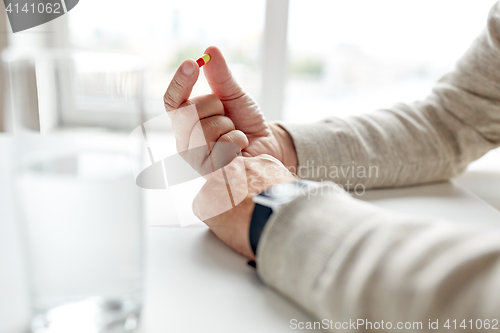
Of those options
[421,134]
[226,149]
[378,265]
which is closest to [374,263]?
[378,265]

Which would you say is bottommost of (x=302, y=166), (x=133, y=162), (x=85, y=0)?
(x=302, y=166)

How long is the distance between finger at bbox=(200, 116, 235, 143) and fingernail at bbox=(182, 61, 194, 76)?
7 cm

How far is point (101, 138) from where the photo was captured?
0.72 feet

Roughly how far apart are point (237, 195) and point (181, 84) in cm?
16

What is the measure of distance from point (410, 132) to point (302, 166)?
0.21m

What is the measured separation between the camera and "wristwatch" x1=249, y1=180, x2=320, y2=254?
13.6 inches

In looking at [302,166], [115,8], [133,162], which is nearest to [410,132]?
[302,166]

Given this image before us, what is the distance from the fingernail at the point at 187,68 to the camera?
480 millimetres

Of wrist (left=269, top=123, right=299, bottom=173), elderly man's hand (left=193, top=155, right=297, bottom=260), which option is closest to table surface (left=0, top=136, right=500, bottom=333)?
elderly man's hand (left=193, top=155, right=297, bottom=260)

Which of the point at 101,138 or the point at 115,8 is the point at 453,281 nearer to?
the point at 101,138

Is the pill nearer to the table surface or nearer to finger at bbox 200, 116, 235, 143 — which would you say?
finger at bbox 200, 116, 235, 143

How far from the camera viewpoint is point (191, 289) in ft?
1.01

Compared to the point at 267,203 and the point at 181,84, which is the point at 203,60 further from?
the point at 267,203

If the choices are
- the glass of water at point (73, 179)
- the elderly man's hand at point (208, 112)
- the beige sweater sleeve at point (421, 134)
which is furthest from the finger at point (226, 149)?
the glass of water at point (73, 179)
